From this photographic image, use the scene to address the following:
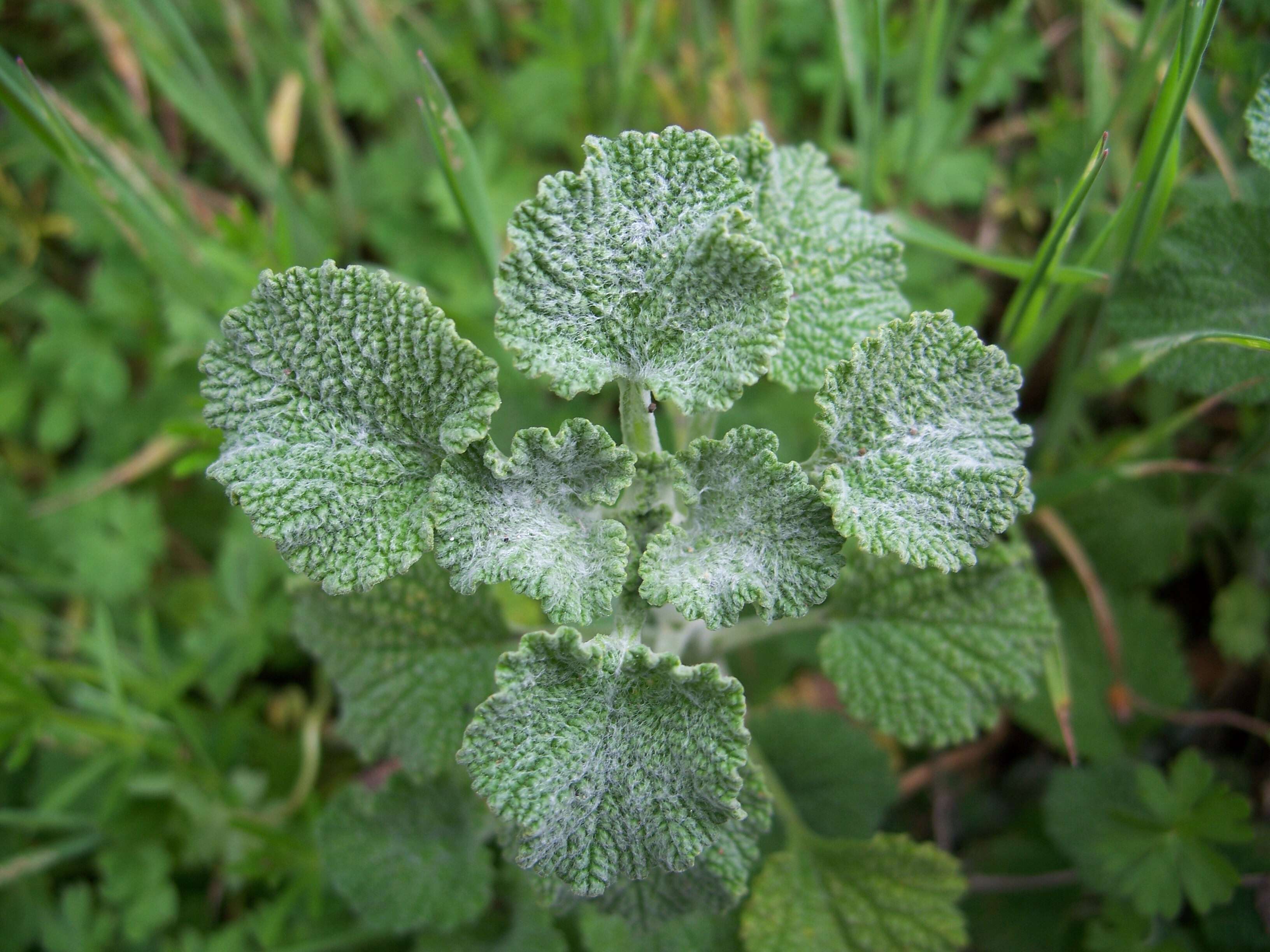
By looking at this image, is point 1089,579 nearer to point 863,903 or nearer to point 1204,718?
point 1204,718

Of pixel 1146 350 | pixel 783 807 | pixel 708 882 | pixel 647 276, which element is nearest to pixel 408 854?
pixel 708 882

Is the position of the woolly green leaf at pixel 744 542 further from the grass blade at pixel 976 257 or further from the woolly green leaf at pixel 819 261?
the grass blade at pixel 976 257

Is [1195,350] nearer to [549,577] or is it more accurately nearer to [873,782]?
[873,782]

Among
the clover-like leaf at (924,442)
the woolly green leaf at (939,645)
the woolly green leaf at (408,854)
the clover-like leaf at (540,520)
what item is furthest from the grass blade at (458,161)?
the woolly green leaf at (408,854)

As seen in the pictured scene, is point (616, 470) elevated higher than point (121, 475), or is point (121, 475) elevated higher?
point (121, 475)

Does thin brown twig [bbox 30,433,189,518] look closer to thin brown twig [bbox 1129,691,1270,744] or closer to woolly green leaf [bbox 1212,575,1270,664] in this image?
thin brown twig [bbox 1129,691,1270,744]

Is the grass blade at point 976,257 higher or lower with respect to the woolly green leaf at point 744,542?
higher

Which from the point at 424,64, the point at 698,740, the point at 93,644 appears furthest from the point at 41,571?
the point at 698,740
